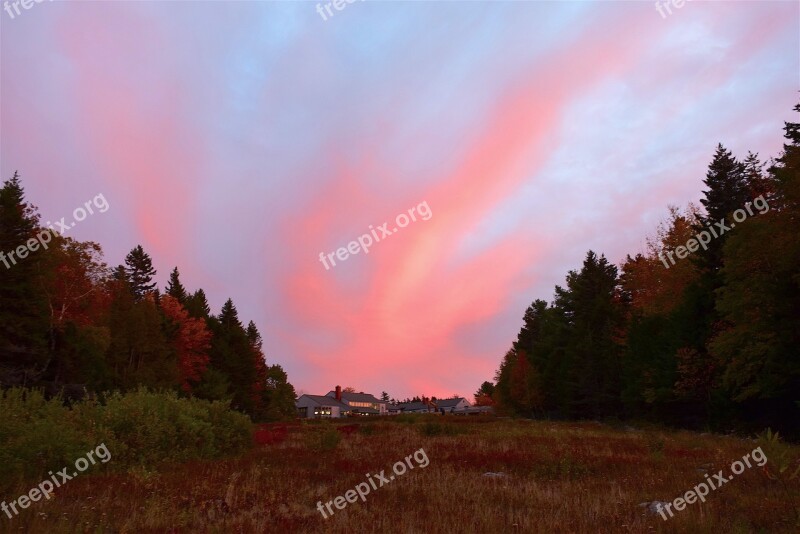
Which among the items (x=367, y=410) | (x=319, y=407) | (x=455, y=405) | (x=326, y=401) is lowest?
(x=455, y=405)

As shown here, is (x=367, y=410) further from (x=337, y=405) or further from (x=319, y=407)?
(x=319, y=407)

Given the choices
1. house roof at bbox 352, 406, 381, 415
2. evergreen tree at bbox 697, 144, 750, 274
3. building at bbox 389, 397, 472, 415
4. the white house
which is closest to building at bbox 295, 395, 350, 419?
the white house

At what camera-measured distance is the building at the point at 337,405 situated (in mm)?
137875

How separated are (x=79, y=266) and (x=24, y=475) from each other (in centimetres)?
3671

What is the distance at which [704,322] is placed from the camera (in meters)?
31.8

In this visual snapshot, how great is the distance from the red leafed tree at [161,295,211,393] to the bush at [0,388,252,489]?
127 ft

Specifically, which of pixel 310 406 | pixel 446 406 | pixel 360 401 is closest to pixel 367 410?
pixel 360 401

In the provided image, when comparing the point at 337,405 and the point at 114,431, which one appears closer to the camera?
the point at 114,431

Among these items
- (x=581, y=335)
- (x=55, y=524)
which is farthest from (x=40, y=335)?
(x=581, y=335)

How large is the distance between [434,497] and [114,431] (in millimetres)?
10215

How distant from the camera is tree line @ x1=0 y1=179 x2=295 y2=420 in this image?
30.9 m

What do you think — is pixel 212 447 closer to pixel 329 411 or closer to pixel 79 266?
pixel 79 266

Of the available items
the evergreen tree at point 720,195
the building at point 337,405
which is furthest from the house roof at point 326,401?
the evergreen tree at point 720,195

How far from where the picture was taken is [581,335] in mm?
55094
